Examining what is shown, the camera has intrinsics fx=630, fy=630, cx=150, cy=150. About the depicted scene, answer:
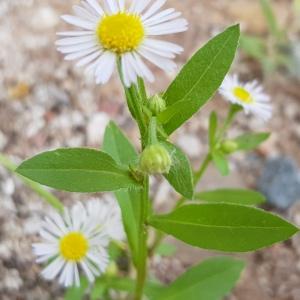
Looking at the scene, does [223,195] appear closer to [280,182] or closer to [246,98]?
[246,98]

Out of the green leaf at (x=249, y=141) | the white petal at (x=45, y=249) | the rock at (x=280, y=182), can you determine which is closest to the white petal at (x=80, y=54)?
the white petal at (x=45, y=249)

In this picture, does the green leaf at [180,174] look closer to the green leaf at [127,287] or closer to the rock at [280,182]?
the green leaf at [127,287]

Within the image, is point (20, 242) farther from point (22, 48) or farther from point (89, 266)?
point (22, 48)

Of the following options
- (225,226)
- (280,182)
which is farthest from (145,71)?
(280,182)

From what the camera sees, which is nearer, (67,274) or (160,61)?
(160,61)

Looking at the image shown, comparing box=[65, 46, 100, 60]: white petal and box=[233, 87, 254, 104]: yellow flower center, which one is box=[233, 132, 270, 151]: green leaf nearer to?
box=[233, 87, 254, 104]: yellow flower center
